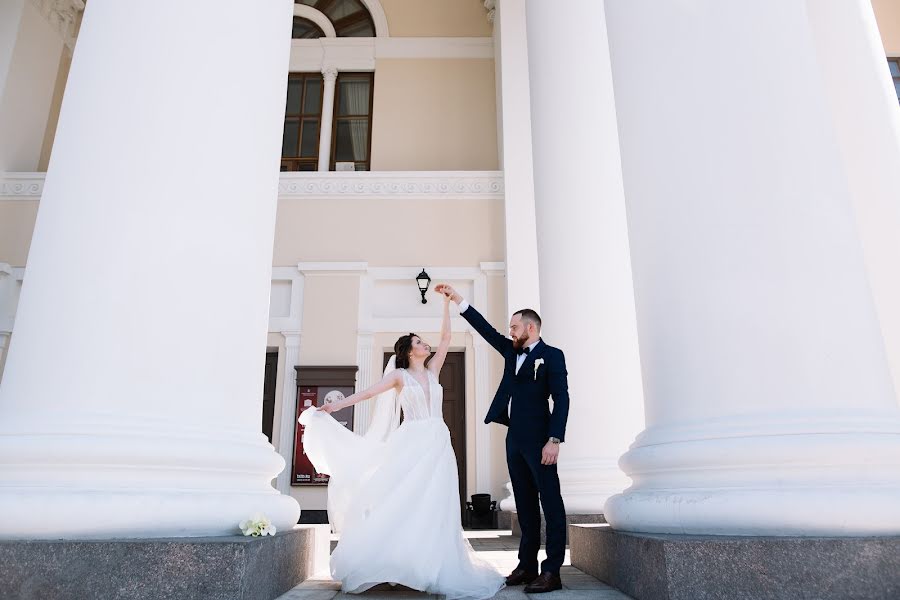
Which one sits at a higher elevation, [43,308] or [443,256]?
[443,256]

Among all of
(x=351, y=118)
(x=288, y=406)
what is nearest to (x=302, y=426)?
(x=288, y=406)

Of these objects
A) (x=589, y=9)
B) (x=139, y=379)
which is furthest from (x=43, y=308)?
(x=589, y=9)

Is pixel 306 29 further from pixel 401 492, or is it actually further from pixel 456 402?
pixel 401 492

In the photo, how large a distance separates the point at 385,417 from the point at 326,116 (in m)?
11.2

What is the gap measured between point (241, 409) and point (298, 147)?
11.8 metres

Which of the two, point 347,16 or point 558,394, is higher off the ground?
point 347,16

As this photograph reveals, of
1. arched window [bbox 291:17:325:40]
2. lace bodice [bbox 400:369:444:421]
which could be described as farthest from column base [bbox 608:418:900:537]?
arched window [bbox 291:17:325:40]

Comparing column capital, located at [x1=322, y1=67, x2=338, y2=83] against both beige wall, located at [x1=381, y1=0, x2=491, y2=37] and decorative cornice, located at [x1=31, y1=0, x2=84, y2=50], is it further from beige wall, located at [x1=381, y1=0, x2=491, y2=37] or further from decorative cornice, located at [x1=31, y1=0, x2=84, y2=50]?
decorative cornice, located at [x1=31, y1=0, x2=84, y2=50]

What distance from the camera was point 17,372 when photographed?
2986mm

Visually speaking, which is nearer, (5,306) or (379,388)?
(379,388)

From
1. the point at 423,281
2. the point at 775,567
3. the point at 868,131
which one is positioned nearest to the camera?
the point at 775,567

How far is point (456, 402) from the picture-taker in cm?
1223

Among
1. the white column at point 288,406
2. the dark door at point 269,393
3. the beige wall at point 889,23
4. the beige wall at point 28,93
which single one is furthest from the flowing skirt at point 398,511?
the beige wall at point 889,23

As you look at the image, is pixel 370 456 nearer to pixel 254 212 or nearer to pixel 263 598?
pixel 263 598
